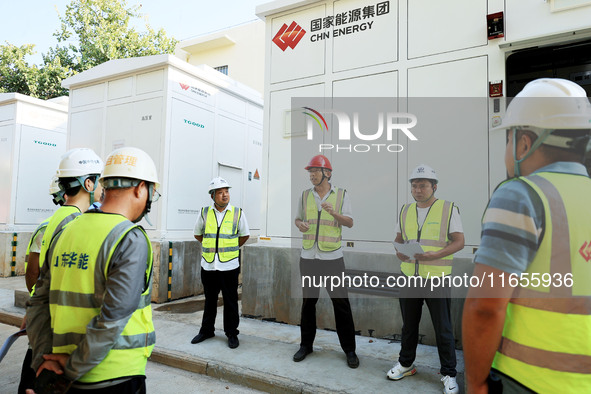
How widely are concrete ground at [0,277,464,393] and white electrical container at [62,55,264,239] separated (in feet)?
9.34

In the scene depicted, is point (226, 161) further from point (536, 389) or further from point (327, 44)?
point (536, 389)

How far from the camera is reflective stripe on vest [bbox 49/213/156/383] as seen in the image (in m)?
1.66

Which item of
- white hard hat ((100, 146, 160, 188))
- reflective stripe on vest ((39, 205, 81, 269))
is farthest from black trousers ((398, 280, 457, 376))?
reflective stripe on vest ((39, 205, 81, 269))

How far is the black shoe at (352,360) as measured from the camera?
13.5 feet

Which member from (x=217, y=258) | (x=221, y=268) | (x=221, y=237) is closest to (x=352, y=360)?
(x=221, y=268)

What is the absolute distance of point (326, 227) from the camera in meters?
4.36

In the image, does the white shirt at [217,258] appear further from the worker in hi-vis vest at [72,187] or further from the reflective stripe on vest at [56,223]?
the reflective stripe on vest at [56,223]

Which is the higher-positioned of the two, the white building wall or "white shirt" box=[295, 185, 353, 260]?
the white building wall

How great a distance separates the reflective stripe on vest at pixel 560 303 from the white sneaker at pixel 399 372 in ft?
9.44

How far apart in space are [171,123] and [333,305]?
16.5 ft

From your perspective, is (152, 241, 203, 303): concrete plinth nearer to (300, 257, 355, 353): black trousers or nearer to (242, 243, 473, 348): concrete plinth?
(242, 243, 473, 348): concrete plinth

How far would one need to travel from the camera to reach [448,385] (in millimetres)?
3523

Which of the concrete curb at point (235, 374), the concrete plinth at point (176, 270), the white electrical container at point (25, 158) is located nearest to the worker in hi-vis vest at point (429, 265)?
the concrete curb at point (235, 374)

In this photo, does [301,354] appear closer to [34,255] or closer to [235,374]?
[235,374]
